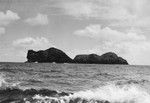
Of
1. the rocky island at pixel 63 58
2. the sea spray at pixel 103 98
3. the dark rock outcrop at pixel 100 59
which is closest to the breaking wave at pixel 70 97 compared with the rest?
the sea spray at pixel 103 98

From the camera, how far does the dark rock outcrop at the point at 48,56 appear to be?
15675 centimetres

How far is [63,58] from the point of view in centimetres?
16650

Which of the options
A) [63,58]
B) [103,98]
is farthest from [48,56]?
[103,98]

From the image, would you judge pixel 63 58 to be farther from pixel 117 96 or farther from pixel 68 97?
pixel 68 97

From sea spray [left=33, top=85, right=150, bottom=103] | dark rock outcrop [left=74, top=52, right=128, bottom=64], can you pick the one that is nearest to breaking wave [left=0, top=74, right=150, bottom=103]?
sea spray [left=33, top=85, right=150, bottom=103]

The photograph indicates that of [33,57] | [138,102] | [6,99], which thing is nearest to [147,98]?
[138,102]

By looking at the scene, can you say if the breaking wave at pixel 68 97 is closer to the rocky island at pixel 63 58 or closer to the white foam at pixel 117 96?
the white foam at pixel 117 96

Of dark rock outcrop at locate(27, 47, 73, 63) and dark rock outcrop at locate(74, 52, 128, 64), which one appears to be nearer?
dark rock outcrop at locate(27, 47, 73, 63)

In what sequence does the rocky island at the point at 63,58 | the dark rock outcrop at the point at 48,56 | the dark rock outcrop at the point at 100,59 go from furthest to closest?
1. the dark rock outcrop at the point at 100,59
2. the rocky island at the point at 63,58
3. the dark rock outcrop at the point at 48,56

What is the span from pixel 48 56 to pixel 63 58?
9.13 metres

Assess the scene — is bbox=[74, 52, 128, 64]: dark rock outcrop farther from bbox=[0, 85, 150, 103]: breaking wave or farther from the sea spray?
the sea spray

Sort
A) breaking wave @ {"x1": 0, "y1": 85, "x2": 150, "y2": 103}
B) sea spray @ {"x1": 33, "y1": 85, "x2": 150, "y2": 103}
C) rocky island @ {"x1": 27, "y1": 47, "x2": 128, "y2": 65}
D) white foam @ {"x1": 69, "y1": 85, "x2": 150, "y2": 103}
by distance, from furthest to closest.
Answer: rocky island @ {"x1": 27, "y1": 47, "x2": 128, "y2": 65} → white foam @ {"x1": 69, "y1": 85, "x2": 150, "y2": 103} → sea spray @ {"x1": 33, "y1": 85, "x2": 150, "y2": 103} → breaking wave @ {"x1": 0, "y1": 85, "x2": 150, "y2": 103}

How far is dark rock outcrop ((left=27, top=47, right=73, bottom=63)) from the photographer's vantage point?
156750 millimetres

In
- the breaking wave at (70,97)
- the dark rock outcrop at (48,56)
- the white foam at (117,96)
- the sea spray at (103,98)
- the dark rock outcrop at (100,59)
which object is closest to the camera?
the breaking wave at (70,97)
